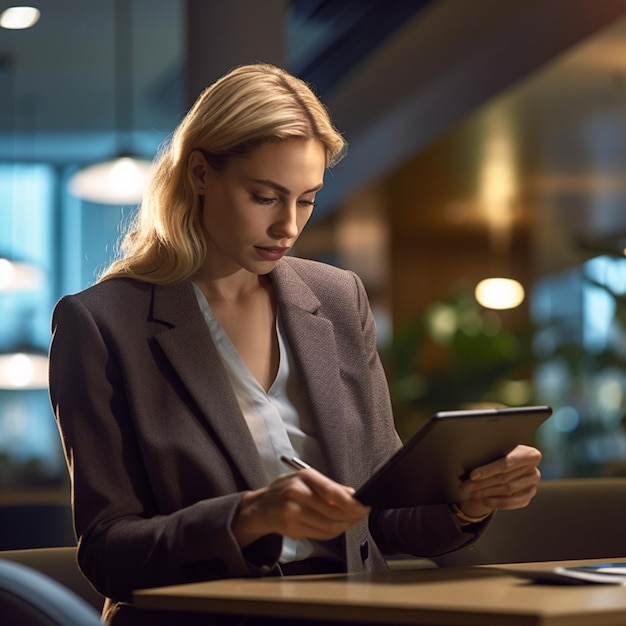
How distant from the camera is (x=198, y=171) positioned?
2.02 metres

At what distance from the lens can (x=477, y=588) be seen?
1.50 metres

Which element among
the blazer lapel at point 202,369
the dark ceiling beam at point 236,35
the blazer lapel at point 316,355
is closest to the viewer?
the blazer lapel at point 202,369

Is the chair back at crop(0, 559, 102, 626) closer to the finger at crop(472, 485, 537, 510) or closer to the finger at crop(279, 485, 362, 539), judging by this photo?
the finger at crop(279, 485, 362, 539)

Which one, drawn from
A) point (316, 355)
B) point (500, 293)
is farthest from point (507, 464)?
point (500, 293)

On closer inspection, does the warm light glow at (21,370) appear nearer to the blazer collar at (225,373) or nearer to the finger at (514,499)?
the blazer collar at (225,373)

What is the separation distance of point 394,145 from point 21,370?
4.33m

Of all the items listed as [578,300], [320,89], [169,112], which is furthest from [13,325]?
[578,300]

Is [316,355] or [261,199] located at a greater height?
[261,199]

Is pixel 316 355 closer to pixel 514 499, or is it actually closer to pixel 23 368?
pixel 514 499

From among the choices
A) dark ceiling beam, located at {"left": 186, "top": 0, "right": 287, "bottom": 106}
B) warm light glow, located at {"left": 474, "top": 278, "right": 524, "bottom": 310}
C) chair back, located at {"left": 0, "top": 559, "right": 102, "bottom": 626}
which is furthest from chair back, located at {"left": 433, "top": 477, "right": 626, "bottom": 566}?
warm light glow, located at {"left": 474, "top": 278, "right": 524, "bottom": 310}

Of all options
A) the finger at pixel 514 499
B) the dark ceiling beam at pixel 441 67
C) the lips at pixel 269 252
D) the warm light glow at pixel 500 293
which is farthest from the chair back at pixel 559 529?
the warm light glow at pixel 500 293

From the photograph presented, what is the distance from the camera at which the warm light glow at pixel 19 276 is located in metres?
6.06

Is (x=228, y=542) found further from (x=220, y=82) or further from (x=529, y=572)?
(x=220, y=82)

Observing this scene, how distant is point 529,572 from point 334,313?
668 mm
